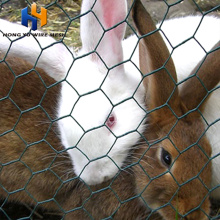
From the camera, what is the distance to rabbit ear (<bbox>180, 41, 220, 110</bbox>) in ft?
6.53

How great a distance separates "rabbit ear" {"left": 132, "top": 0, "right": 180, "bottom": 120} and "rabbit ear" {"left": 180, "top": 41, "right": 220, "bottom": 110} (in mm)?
91

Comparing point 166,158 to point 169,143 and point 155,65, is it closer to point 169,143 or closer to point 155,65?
point 169,143

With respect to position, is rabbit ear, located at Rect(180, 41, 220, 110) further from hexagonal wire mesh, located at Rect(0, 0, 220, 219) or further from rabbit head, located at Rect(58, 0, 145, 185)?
rabbit head, located at Rect(58, 0, 145, 185)

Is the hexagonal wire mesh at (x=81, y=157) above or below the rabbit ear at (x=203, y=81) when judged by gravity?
below

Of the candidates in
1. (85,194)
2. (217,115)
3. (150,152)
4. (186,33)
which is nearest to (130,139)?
(150,152)

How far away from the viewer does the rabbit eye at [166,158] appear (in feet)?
6.13

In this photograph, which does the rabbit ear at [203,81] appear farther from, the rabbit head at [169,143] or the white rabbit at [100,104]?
the white rabbit at [100,104]

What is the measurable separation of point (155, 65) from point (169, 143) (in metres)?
0.35

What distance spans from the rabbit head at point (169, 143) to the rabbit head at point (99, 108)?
0.31ft

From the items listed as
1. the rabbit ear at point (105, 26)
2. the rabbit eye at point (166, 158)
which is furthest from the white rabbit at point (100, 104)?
the rabbit eye at point (166, 158)

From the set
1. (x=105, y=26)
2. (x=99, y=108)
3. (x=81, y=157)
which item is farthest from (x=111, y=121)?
(x=105, y=26)

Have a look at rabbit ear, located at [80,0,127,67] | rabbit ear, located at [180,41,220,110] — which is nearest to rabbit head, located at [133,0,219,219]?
rabbit ear, located at [180,41,220,110]

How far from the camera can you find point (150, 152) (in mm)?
1933

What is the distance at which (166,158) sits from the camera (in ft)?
6.14
